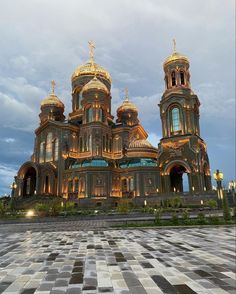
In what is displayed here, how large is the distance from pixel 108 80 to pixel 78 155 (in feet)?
77.7

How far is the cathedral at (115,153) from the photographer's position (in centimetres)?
4619

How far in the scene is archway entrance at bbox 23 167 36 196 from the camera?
5175 cm

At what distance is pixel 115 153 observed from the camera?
56.2m

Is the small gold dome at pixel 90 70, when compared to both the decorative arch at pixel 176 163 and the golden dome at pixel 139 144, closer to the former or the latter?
the golden dome at pixel 139 144

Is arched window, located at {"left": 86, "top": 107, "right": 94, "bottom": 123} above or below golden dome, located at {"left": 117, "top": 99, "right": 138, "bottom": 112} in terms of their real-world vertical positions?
below

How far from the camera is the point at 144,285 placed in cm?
470

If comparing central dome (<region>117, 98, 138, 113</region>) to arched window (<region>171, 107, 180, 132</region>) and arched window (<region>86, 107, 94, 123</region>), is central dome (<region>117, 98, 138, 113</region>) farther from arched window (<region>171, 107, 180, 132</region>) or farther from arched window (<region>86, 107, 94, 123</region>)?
arched window (<region>171, 107, 180, 132</region>)

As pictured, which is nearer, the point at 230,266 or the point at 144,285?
the point at 144,285

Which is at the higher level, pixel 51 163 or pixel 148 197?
pixel 51 163

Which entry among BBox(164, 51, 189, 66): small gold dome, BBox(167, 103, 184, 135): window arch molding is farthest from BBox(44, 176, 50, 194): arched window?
BBox(164, 51, 189, 66): small gold dome

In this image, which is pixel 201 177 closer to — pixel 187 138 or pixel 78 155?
pixel 187 138

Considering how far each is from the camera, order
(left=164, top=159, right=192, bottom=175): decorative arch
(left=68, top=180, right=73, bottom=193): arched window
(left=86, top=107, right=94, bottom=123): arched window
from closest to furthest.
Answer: (left=164, top=159, right=192, bottom=175): decorative arch, (left=68, top=180, right=73, bottom=193): arched window, (left=86, top=107, right=94, bottom=123): arched window

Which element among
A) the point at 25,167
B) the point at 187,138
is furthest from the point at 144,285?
the point at 25,167

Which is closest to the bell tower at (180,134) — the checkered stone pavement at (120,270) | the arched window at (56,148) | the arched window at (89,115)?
the arched window at (89,115)
